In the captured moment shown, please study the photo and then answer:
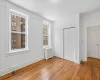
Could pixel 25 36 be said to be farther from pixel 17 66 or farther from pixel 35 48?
pixel 17 66

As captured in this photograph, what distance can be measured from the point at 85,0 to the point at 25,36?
2953mm

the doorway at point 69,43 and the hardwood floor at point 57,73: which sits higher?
the doorway at point 69,43

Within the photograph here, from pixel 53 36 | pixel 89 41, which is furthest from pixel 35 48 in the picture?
pixel 89 41

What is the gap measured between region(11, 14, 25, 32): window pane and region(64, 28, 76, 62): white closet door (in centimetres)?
271

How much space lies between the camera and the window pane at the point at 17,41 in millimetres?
3437

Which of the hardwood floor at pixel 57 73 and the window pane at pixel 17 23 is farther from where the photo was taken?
the window pane at pixel 17 23

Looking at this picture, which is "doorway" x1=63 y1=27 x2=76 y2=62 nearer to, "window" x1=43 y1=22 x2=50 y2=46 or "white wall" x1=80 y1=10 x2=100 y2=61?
"white wall" x1=80 y1=10 x2=100 y2=61

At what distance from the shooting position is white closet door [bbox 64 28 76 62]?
474 cm

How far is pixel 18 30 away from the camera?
12.0 feet

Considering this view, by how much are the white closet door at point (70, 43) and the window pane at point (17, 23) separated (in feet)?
8.90

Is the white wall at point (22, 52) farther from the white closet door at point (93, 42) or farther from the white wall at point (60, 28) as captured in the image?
the white closet door at point (93, 42)

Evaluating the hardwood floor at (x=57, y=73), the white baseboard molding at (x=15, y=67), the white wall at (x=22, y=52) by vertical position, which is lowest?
the hardwood floor at (x=57, y=73)

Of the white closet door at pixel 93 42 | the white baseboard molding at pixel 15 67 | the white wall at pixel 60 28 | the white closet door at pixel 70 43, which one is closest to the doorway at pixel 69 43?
the white closet door at pixel 70 43

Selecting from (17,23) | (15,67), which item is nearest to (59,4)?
(17,23)
